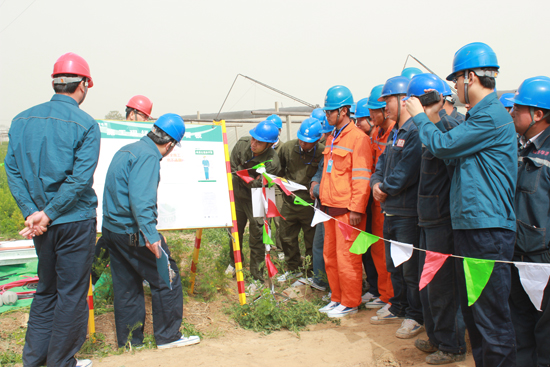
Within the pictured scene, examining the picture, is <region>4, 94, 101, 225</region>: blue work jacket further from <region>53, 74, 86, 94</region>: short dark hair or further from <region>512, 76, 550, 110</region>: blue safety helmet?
<region>512, 76, 550, 110</region>: blue safety helmet

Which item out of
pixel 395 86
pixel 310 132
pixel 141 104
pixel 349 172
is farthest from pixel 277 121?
pixel 395 86

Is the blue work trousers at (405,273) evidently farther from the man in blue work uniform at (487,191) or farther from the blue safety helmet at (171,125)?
the blue safety helmet at (171,125)

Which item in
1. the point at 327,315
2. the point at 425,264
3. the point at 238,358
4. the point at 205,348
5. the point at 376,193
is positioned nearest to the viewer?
the point at 425,264

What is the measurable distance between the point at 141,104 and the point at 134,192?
251cm

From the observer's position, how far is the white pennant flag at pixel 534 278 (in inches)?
102

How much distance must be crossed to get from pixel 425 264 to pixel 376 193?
41.7 inches

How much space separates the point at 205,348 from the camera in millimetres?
3686

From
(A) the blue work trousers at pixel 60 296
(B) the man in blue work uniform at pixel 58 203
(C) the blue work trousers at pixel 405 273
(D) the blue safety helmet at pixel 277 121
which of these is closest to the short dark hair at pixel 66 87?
(B) the man in blue work uniform at pixel 58 203

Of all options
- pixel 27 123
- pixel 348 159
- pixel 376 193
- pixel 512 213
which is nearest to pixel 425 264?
pixel 512 213

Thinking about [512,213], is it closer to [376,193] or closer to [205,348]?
[376,193]

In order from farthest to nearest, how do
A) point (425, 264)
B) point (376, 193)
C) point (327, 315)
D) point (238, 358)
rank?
point (327, 315) → point (376, 193) → point (238, 358) → point (425, 264)

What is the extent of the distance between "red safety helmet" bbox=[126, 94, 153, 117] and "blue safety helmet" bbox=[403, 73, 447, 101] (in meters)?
3.61

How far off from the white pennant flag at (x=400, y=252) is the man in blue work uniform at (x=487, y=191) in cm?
60

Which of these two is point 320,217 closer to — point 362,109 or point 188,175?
point 188,175
